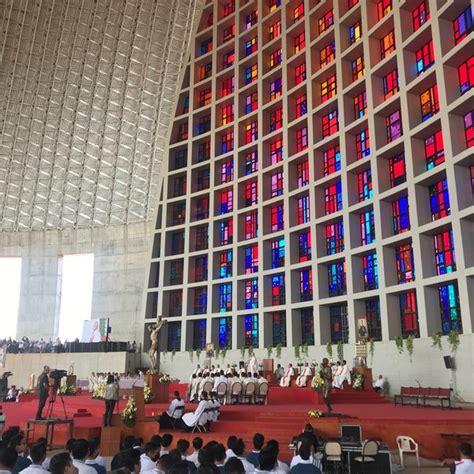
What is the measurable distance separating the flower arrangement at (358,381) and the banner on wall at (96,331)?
1923 centimetres

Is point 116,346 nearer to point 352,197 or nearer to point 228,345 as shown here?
point 228,345

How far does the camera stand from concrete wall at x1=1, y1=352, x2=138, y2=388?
33.7 meters

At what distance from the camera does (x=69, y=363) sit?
34.7m

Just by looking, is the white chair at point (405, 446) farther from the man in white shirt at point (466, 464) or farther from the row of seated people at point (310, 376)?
the row of seated people at point (310, 376)

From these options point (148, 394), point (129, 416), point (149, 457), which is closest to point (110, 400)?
point (129, 416)

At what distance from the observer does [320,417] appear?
535 inches

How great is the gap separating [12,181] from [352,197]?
28331 millimetres

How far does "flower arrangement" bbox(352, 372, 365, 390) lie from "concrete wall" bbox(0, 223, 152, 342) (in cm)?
2079

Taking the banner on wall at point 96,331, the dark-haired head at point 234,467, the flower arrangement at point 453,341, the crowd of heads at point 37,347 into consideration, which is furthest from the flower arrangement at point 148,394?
the banner on wall at point 96,331

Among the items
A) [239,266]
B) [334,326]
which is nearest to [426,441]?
[334,326]

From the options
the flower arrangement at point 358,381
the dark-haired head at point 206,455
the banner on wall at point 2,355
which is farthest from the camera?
the banner on wall at point 2,355

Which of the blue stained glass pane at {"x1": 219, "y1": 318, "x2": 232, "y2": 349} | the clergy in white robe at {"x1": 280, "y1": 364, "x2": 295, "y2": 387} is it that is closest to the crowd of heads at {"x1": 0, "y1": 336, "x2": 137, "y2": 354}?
the blue stained glass pane at {"x1": 219, "y1": 318, "x2": 232, "y2": 349}

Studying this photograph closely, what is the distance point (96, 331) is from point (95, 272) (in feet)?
22.9

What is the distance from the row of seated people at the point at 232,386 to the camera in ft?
61.1
